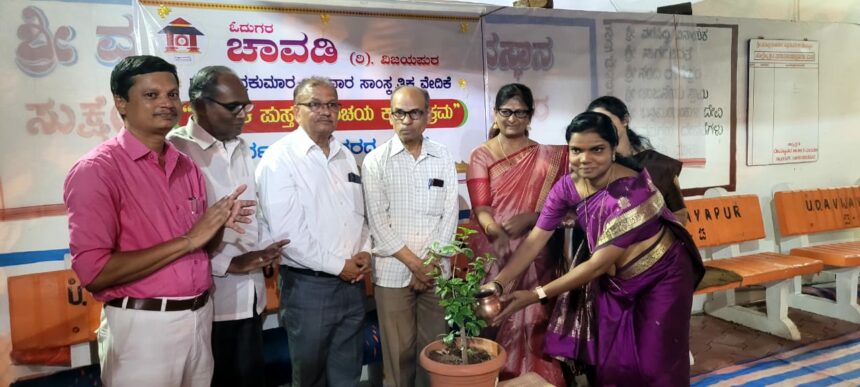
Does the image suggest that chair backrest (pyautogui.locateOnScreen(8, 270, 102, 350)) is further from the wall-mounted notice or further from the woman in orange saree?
the wall-mounted notice

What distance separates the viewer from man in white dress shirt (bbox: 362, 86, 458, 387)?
2.46m

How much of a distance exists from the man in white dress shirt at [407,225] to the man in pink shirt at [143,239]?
832mm

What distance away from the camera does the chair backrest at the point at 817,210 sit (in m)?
4.39

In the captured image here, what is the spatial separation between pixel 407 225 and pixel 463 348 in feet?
2.40

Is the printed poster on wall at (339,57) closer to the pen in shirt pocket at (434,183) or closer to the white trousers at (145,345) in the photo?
the pen in shirt pocket at (434,183)

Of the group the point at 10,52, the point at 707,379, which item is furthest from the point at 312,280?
the point at 707,379

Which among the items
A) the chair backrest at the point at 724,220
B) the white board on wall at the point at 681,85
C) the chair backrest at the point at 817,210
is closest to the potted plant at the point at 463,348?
the white board on wall at the point at 681,85

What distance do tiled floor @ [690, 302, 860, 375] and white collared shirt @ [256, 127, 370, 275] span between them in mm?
2346

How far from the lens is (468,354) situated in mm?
1974

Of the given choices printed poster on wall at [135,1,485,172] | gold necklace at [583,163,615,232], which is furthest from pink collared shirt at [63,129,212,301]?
gold necklace at [583,163,615,232]

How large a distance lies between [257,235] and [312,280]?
29 cm

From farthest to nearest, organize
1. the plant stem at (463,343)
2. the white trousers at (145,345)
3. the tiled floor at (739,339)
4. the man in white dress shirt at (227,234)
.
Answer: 1. the tiled floor at (739,339)
2. the man in white dress shirt at (227,234)
3. the plant stem at (463,343)
4. the white trousers at (145,345)

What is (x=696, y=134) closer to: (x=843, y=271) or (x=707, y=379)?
(x=843, y=271)

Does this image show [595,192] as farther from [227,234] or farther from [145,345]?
[145,345]
